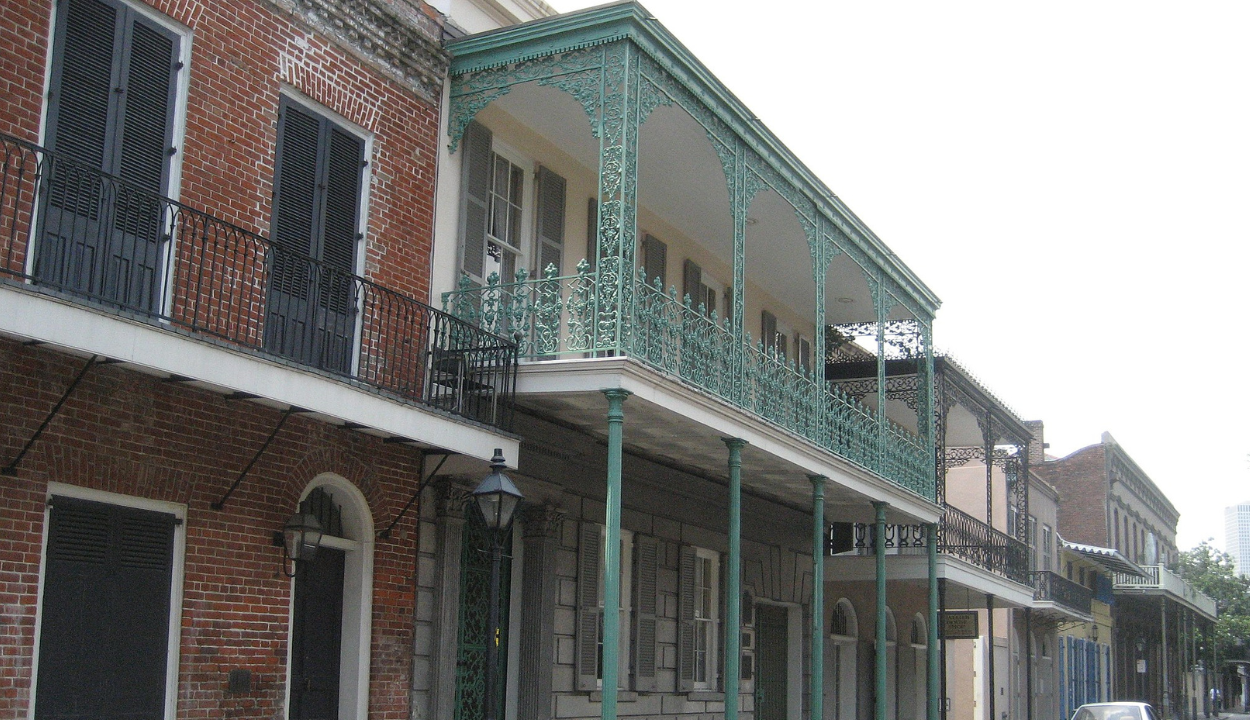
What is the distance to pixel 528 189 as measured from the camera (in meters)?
14.0

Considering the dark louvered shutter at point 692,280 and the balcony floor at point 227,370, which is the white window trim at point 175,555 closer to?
the balcony floor at point 227,370

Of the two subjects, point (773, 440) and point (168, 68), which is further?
point (773, 440)

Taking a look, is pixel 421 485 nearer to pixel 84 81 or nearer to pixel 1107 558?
pixel 84 81

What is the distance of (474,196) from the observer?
13039 millimetres

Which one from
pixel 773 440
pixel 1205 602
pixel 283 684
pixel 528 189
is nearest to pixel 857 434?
pixel 773 440

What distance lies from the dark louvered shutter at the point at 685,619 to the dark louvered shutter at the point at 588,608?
7.52ft

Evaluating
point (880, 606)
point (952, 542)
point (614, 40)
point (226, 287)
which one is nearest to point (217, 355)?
point (226, 287)

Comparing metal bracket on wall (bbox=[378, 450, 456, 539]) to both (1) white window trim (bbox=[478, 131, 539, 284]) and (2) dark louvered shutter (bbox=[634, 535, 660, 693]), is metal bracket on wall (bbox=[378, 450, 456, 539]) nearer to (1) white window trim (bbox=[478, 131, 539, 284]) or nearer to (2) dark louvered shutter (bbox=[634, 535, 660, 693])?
(1) white window trim (bbox=[478, 131, 539, 284])

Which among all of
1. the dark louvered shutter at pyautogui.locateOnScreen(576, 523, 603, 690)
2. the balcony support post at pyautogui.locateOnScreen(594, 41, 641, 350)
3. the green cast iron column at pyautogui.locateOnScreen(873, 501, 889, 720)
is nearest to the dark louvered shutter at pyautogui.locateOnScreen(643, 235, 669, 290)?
the dark louvered shutter at pyautogui.locateOnScreen(576, 523, 603, 690)

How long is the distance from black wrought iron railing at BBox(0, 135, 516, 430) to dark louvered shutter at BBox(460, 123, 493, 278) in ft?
2.89

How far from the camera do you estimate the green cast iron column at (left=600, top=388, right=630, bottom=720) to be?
1100cm

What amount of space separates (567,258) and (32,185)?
6652 millimetres

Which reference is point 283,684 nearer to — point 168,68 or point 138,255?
point 138,255

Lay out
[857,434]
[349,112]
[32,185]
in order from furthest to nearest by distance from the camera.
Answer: [857,434]
[349,112]
[32,185]
